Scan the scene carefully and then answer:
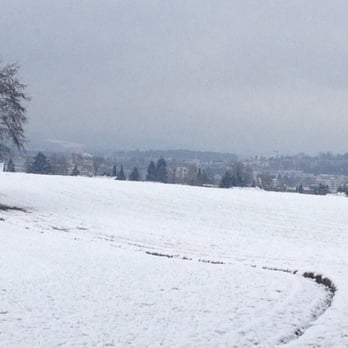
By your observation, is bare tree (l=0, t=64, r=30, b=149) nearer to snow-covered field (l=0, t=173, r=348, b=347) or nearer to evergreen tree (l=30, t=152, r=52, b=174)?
snow-covered field (l=0, t=173, r=348, b=347)

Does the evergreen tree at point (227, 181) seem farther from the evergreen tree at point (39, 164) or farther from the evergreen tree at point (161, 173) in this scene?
the evergreen tree at point (39, 164)

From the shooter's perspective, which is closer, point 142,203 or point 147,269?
point 147,269

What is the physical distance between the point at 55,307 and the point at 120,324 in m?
1.78

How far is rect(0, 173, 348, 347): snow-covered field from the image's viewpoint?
10.4m

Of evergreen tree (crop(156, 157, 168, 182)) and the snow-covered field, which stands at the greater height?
evergreen tree (crop(156, 157, 168, 182))

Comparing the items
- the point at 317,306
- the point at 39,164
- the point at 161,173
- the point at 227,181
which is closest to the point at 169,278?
the point at 317,306

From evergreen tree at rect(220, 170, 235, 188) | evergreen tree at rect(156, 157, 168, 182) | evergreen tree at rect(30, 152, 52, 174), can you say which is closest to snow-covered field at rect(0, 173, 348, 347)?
evergreen tree at rect(220, 170, 235, 188)

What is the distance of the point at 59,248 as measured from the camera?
21609 mm

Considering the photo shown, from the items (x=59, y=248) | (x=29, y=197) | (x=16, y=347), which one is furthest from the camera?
(x=29, y=197)

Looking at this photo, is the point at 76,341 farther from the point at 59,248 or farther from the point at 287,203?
the point at 287,203

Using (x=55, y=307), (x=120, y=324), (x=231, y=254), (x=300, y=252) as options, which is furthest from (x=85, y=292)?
(x=300, y=252)

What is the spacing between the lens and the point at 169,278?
16000mm

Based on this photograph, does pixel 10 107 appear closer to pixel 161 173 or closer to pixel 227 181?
pixel 227 181

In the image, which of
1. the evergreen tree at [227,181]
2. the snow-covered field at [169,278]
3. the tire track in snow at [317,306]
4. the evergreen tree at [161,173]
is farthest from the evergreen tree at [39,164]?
the tire track in snow at [317,306]
